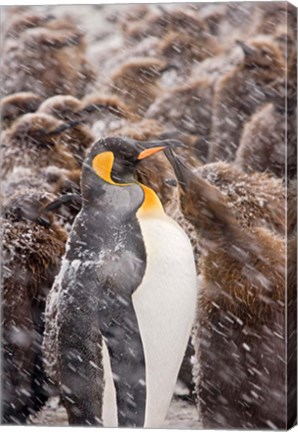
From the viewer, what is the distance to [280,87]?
5023mm

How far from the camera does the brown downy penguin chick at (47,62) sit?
5.32m

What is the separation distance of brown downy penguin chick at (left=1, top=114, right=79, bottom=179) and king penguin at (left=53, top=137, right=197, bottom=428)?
0.20 m

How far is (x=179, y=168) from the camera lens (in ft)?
17.0

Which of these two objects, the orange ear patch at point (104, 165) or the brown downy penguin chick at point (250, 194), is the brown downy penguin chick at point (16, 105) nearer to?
the orange ear patch at point (104, 165)

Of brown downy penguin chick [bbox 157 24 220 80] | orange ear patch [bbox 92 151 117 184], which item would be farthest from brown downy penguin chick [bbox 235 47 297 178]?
orange ear patch [bbox 92 151 117 184]

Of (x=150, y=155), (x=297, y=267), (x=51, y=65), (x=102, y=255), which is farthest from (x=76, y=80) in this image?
(x=297, y=267)

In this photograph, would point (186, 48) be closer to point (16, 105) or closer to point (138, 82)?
point (138, 82)

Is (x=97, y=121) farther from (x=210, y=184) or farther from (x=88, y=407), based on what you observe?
(x=88, y=407)

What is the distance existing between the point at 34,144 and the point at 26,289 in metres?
0.68

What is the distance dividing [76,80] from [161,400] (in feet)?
4.97

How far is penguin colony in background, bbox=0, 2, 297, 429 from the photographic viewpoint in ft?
16.6

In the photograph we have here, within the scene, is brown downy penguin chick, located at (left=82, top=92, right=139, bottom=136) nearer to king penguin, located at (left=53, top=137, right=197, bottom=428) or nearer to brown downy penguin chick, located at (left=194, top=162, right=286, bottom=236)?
king penguin, located at (left=53, top=137, right=197, bottom=428)

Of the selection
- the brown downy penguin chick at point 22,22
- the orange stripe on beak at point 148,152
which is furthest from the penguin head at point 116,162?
the brown downy penguin chick at point 22,22

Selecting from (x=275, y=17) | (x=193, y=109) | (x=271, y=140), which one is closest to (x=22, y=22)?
(x=193, y=109)
